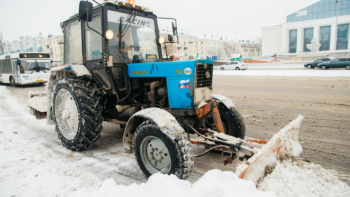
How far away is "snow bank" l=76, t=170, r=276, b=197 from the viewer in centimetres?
229

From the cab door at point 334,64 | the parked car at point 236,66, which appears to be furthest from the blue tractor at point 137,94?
the parked car at point 236,66

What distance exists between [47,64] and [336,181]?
1935 centimetres

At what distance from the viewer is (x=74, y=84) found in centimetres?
424

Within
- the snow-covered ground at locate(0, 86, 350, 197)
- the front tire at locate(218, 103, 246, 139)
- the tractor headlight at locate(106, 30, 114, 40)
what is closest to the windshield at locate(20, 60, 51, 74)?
the snow-covered ground at locate(0, 86, 350, 197)

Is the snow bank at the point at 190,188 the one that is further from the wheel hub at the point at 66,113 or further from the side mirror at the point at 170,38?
the side mirror at the point at 170,38

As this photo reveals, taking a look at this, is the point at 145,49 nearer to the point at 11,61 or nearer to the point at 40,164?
the point at 40,164

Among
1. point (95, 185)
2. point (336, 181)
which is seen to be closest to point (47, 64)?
point (95, 185)

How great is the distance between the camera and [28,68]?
17078 mm

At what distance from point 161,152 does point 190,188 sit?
0.77m

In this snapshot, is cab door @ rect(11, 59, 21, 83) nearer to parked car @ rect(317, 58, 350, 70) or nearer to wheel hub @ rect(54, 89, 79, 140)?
wheel hub @ rect(54, 89, 79, 140)

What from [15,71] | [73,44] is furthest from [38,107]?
[15,71]

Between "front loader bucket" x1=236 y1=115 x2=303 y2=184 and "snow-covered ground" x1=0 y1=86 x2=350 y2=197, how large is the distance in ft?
0.40

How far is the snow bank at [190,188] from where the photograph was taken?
2295 millimetres

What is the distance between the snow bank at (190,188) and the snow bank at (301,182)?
23.7 inches
